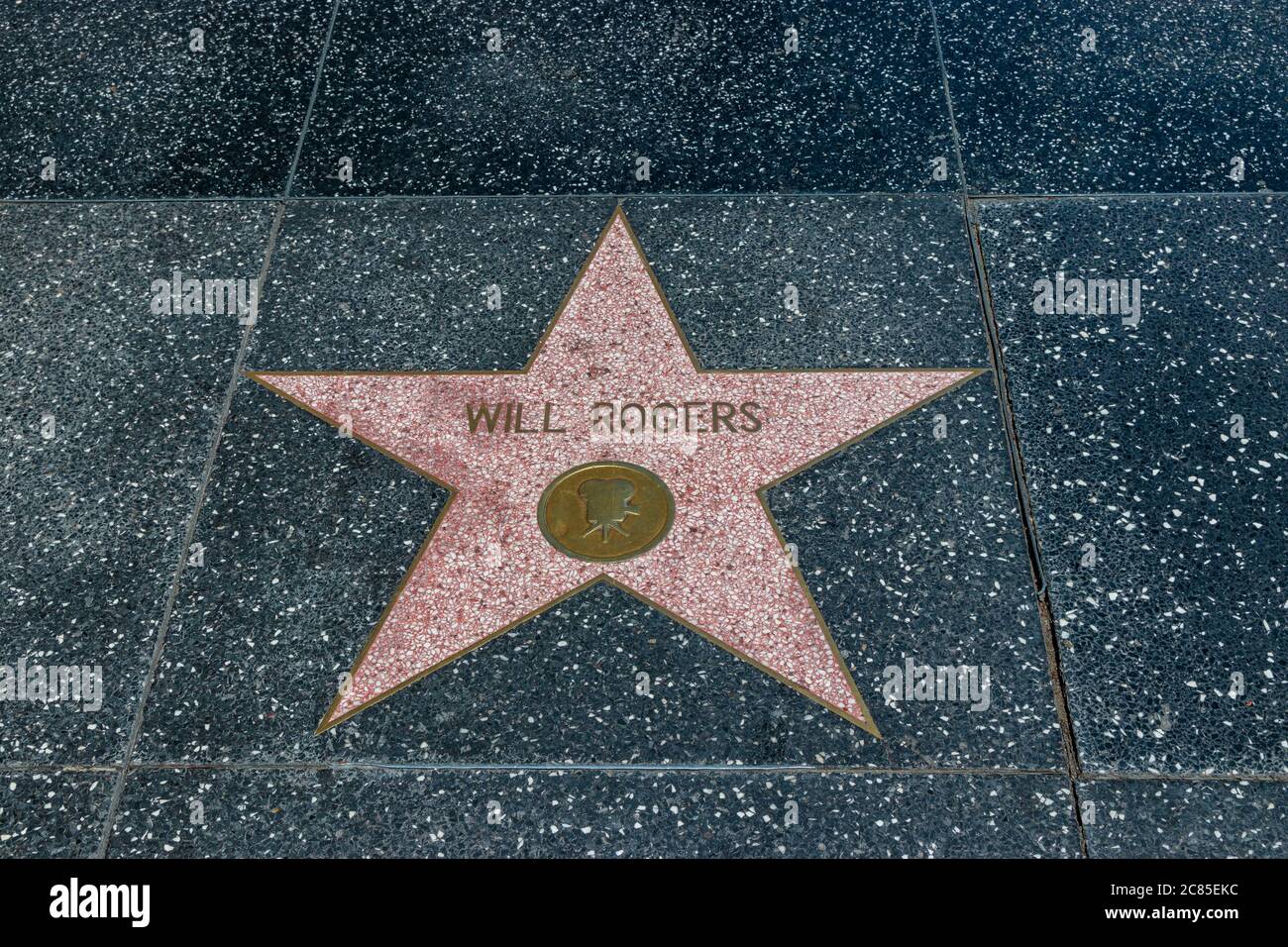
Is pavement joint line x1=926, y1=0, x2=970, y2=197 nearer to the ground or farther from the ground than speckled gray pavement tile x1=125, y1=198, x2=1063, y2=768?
farther from the ground

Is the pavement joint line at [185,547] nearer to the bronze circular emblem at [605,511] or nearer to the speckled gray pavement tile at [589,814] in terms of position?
the speckled gray pavement tile at [589,814]

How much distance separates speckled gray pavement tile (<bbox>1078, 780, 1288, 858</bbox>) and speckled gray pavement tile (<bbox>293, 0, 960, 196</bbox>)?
76.4 inches

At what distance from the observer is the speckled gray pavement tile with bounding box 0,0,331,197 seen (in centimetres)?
345

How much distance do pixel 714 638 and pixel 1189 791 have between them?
97cm

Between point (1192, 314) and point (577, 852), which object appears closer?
point (577, 852)

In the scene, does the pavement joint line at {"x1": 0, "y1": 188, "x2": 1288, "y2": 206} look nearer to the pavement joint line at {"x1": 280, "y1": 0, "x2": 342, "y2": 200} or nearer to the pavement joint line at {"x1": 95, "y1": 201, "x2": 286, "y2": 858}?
the pavement joint line at {"x1": 280, "y1": 0, "x2": 342, "y2": 200}

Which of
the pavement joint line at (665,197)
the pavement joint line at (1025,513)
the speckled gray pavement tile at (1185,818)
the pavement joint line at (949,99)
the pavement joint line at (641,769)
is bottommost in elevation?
Result: the speckled gray pavement tile at (1185,818)

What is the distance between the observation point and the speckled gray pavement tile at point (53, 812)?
6.75 ft

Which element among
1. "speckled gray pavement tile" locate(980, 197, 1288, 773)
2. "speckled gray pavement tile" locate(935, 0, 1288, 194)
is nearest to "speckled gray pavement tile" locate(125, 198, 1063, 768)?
"speckled gray pavement tile" locate(980, 197, 1288, 773)

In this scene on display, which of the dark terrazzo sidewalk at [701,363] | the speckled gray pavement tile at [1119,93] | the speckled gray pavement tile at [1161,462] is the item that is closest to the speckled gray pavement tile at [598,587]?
the dark terrazzo sidewalk at [701,363]

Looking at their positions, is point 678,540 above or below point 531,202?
below

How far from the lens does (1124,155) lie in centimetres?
337
